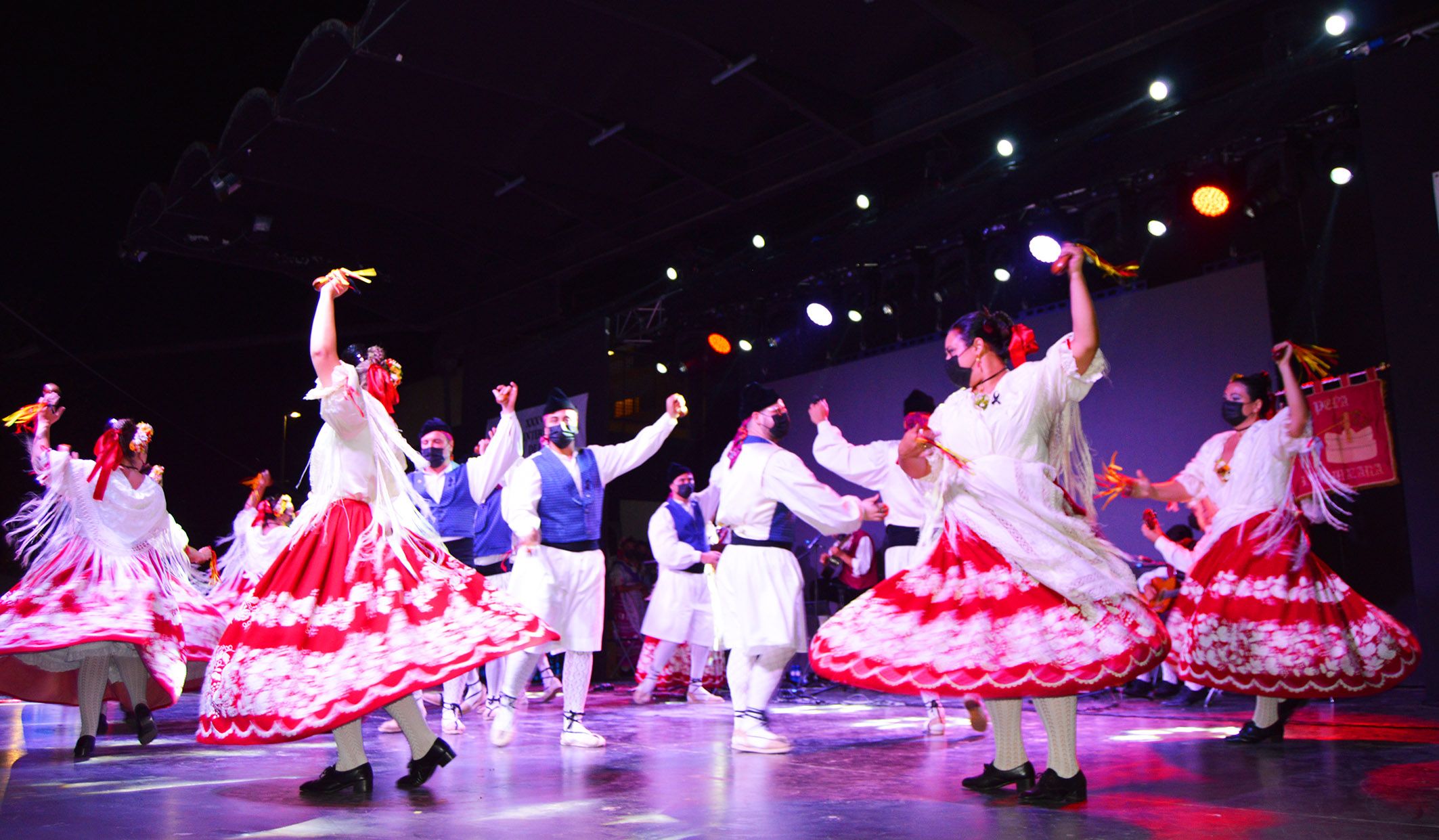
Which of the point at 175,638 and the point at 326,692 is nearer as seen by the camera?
the point at 326,692

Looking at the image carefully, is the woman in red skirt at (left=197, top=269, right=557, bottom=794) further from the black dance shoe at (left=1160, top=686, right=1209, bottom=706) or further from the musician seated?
the musician seated

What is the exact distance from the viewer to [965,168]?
303 inches

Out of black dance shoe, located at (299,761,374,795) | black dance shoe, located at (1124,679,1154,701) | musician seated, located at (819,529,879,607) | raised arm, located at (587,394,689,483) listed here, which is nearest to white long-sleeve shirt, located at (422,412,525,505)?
raised arm, located at (587,394,689,483)

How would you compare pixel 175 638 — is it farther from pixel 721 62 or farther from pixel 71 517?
pixel 721 62

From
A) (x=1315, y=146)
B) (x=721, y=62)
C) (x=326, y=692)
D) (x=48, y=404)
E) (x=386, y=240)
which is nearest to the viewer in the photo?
(x=326, y=692)

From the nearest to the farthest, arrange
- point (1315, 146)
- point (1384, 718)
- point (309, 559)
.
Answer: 1. point (309, 559)
2. point (1384, 718)
3. point (1315, 146)

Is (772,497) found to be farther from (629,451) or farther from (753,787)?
(753,787)

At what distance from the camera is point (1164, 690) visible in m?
6.71

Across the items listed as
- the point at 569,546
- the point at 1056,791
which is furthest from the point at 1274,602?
the point at 569,546

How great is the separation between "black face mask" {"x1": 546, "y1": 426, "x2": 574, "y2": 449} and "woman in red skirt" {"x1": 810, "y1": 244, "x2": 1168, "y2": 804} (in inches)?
79.5

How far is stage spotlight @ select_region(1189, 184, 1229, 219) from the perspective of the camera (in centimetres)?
675

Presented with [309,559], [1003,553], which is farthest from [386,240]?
[1003,553]

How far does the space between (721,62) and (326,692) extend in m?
5.72

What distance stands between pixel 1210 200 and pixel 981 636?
511 cm
